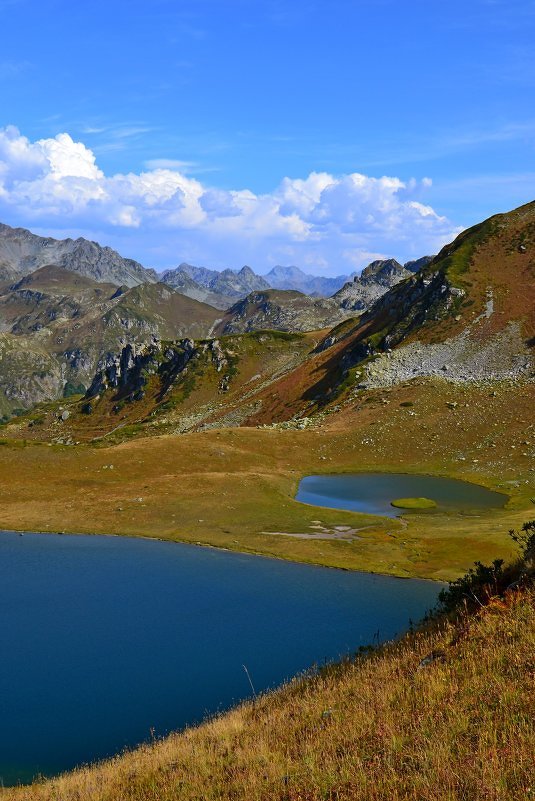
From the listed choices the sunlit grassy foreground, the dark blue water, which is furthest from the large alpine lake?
the dark blue water

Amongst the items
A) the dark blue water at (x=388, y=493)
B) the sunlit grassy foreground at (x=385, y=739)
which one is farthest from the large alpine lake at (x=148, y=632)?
the dark blue water at (x=388, y=493)

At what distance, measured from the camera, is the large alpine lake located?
30.0 metres

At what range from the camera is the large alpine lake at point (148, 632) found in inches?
1183

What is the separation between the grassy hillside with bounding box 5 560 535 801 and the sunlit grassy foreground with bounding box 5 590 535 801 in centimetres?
4

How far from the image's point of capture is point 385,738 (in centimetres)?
1315

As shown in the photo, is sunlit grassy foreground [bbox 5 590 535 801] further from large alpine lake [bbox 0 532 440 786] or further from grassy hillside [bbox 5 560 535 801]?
large alpine lake [bbox 0 532 440 786]

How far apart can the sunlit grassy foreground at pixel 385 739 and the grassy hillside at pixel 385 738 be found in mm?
35

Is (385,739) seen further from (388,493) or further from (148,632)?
(388,493)

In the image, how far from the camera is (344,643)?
38.2 m

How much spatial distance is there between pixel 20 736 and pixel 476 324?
126928 millimetres

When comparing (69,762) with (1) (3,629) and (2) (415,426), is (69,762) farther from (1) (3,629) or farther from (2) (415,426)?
(2) (415,426)

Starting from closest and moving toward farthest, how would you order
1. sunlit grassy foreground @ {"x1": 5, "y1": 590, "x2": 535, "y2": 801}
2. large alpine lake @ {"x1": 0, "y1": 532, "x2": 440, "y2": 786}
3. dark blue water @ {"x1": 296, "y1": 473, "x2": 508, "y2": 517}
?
1. sunlit grassy foreground @ {"x1": 5, "y1": 590, "x2": 535, "y2": 801}
2. large alpine lake @ {"x1": 0, "y1": 532, "x2": 440, "y2": 786}
3. dark blue water @ {"x1": 296, "y1": 473, "x2": 508, "y2": 517}

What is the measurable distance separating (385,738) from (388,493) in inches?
2769

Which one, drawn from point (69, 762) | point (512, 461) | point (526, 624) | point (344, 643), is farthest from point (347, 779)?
point (512, 461)
